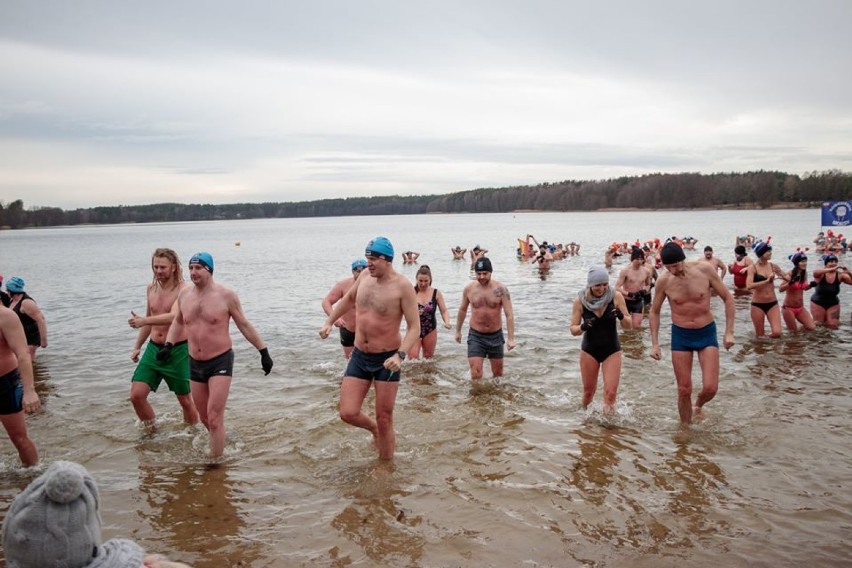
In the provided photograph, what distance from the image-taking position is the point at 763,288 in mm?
11742

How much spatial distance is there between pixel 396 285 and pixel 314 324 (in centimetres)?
1135

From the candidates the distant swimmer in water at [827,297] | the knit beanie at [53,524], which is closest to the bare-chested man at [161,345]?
the knit beanie at [53,524]

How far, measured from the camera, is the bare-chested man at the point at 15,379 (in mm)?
5344

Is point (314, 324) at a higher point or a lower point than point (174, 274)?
lower

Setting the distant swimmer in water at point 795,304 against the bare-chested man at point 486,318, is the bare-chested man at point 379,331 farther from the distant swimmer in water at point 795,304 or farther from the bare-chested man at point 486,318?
the distant swimmer in water at point 795,304

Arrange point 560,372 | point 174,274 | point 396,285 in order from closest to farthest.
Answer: point 396,285 → point 174,274 → point 560,372

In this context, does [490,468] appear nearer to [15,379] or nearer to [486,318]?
[486,318]

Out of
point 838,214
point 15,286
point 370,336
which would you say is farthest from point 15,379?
point 838,214

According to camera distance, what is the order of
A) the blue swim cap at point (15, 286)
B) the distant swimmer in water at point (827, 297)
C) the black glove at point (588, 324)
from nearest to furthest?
the black glove at point (588, 324)
the blue swim cap at point (15, 286)
the distant swimmer in water at point (827, 297)

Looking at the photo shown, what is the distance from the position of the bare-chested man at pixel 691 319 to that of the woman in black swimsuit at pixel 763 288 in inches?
200

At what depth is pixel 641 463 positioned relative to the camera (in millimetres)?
6223

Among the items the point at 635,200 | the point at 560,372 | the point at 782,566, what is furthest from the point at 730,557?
the point at 635,200

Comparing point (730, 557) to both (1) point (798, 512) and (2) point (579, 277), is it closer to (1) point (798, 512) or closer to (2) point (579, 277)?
(1) point (798, 512)

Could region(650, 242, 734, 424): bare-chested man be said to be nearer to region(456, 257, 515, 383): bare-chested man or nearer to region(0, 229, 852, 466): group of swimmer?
region(0, 229, 852, 466): group of swimmer
